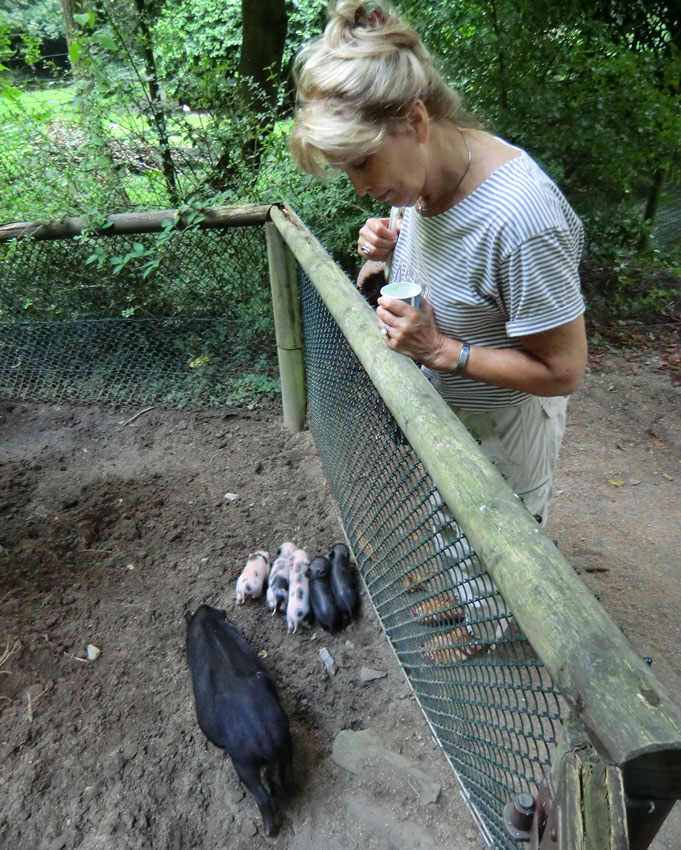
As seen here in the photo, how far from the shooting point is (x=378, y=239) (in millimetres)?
2043

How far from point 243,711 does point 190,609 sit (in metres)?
0.87

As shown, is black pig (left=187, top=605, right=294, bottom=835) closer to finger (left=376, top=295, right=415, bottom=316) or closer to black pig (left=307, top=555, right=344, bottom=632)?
black pig (left=307, top=555, right=344, bottom=632)

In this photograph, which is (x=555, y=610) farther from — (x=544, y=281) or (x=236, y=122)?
(x=236, y=122)

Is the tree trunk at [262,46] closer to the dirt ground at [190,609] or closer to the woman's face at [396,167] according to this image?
the dirt ground at [190,609]

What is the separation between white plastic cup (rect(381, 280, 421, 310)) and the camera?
1522 mm

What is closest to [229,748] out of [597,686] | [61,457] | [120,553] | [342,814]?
[342,814]

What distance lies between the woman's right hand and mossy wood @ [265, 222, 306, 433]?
130cm

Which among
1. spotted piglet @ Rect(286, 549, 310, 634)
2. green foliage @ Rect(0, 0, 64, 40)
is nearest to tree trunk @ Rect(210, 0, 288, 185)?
green foliage @ Rect(0, 0, 64, 40)

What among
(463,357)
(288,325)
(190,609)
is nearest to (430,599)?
(463,357)

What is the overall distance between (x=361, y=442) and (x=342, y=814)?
1321 millimetres

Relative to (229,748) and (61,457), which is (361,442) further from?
(61,457)

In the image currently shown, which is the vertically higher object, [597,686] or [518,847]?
[597,686]

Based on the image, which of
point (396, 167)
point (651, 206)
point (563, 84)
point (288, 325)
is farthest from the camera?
point (651, 206)

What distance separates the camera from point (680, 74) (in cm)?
479
